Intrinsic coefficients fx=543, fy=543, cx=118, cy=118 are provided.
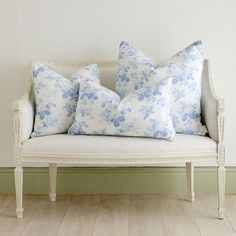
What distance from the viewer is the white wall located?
3.37 metres

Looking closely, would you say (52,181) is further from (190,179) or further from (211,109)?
(211,109)

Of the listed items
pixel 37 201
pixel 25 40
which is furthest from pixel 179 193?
pixel 25 40

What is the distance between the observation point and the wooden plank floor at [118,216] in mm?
2721

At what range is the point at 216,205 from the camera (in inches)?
125

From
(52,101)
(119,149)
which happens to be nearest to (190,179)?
(119,149)

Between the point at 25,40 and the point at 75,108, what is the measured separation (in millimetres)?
660

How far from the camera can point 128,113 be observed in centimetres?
282

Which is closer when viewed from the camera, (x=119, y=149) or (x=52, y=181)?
(x=119, y=149)

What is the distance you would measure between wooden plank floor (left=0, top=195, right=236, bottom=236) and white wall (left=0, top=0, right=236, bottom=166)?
26.9 inches

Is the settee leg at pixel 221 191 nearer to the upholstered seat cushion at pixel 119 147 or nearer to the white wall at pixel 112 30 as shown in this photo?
the upholstered seat cushion at pixel 119 147

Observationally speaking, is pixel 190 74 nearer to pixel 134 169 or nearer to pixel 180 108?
pixel 180 108

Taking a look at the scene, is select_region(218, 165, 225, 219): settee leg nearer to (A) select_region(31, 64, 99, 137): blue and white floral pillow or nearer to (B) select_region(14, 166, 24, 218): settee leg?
(A) select_region(31, 64, 99, 137): blue and white floral pillow

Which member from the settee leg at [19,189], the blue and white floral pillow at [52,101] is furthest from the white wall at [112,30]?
the settee leg at [19,189]

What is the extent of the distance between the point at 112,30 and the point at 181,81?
66 cm
